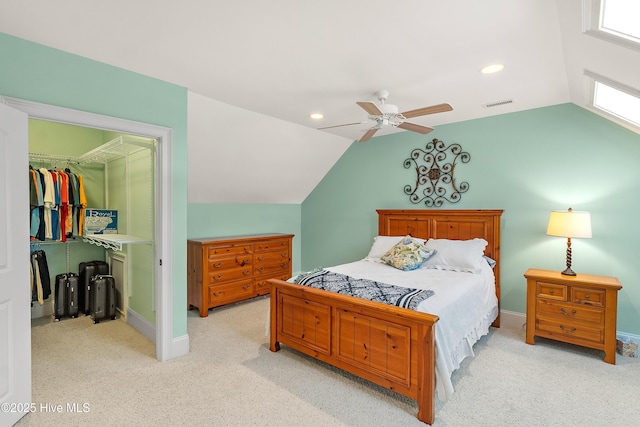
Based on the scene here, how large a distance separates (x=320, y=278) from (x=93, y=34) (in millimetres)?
2512

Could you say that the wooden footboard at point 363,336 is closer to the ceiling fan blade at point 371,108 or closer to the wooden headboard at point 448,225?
the ceiling fan blade at point 371,108

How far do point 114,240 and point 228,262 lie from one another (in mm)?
1447

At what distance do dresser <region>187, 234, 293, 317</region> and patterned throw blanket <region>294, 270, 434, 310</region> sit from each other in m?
1.56

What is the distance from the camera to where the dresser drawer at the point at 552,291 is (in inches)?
A: 124

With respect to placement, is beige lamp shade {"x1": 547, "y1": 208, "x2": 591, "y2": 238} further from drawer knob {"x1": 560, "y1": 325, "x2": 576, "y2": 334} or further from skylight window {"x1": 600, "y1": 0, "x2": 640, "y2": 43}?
skylight window {"x1": 600, "y1": 0, "x2": 640, "y2": 43}

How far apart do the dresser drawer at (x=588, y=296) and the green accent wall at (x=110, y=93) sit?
369 cm

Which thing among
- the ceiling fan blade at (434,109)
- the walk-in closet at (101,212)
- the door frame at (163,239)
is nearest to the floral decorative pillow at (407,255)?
the ceiling fan blade at (434,109)

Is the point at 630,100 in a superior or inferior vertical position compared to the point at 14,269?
superior

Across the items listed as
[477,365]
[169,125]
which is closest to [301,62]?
[169,125]

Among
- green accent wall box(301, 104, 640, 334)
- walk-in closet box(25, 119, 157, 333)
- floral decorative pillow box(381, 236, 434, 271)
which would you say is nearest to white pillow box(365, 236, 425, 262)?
floral decorative pillow box(381, 236, 434, 271)

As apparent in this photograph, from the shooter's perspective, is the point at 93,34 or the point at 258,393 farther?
the point at 258,393

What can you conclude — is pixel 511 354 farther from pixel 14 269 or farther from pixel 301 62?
pixel 14 269

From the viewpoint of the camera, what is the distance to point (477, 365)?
2898mm

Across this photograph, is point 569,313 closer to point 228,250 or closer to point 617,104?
point 617,104
